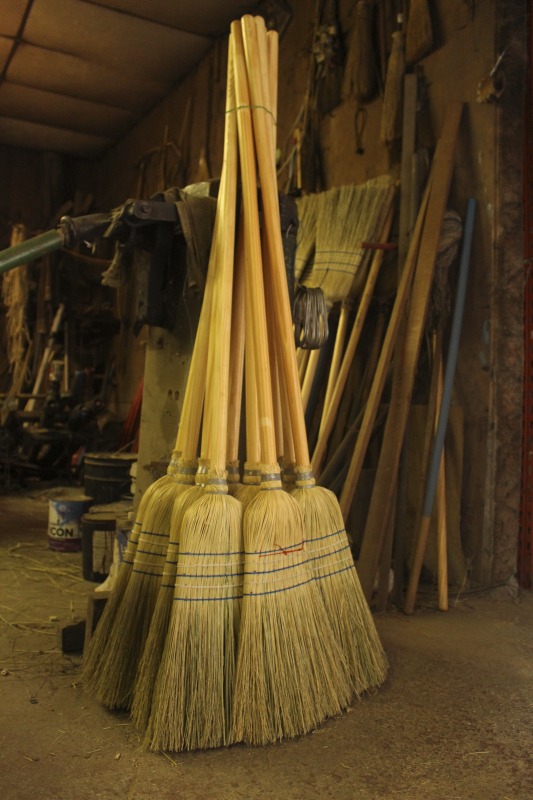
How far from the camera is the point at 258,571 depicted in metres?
1.72

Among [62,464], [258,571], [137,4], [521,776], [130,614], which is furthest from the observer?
[62,464]

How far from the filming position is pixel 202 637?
5.43 feet

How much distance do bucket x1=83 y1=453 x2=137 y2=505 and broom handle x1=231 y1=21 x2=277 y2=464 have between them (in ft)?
7.87

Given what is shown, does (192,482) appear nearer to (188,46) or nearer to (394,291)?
(394,291)

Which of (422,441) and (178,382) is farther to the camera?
(422,441)

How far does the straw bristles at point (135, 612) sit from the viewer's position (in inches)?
73.3

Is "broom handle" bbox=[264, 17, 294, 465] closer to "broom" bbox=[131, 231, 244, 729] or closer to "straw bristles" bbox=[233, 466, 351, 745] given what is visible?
"broom" bbox=[131, 231, 244, 729]

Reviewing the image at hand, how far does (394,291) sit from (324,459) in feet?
3.18

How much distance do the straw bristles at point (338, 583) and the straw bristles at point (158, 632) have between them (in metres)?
0.34

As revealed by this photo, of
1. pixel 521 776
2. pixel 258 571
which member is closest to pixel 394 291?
pixel 258 571

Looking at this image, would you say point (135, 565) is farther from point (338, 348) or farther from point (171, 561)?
point (338, 348)

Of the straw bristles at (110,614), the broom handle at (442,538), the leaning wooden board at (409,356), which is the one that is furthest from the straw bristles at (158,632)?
the broom handle at (442,538)

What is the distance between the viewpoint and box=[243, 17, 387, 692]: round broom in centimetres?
194

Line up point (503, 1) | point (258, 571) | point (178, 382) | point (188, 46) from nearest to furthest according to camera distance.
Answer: point (258, 571), point (178, 382), point (503, 1), point (188, 46)
